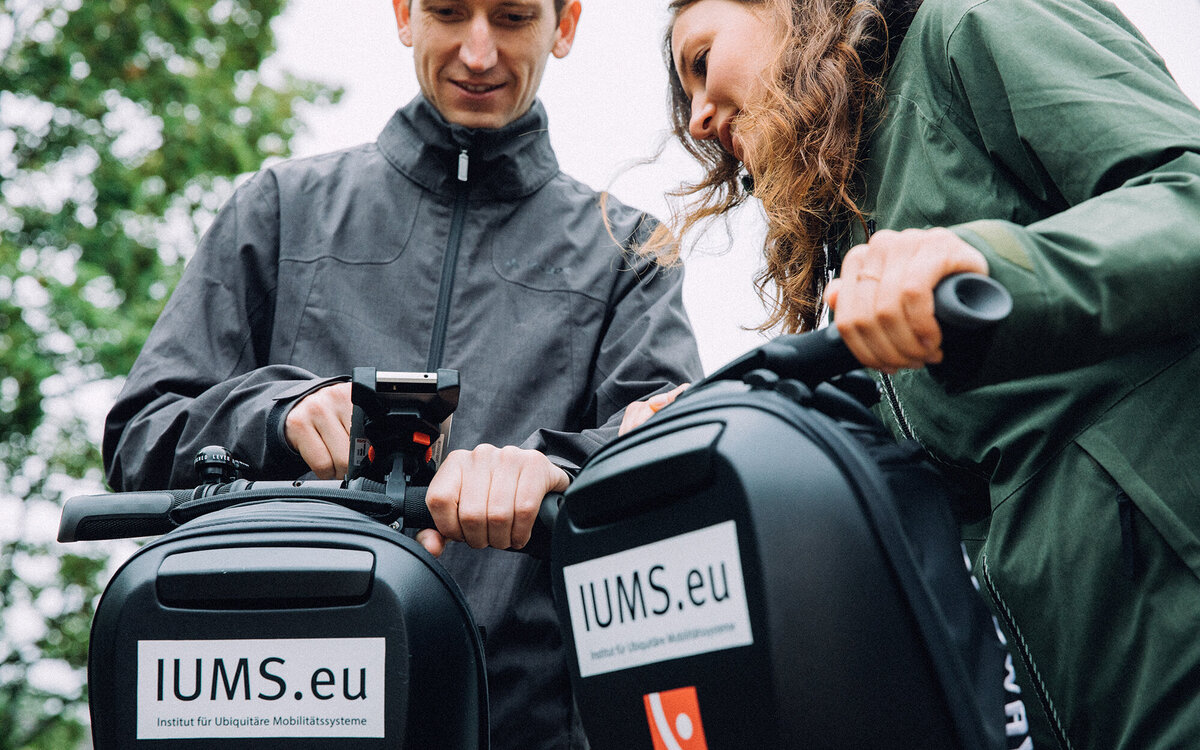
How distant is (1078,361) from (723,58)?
926mm

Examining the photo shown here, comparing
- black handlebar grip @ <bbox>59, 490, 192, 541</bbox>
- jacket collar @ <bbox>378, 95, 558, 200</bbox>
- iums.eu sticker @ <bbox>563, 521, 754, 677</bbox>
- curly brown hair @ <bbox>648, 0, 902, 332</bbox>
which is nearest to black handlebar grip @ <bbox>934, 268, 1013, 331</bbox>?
iums.eu sticker @ <bbox>563, 521, 754, 677</bbox>

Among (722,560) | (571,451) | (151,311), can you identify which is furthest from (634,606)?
(151,311)

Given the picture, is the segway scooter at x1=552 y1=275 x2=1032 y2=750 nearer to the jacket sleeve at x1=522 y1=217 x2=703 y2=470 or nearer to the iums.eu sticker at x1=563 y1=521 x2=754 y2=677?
the iums.eu sticker at x1=563 y1=521 x2=754 y2=677

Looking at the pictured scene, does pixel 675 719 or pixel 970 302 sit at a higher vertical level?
pixel 970 302

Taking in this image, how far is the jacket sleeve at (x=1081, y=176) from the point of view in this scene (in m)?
0.89

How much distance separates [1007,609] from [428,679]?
25.6 inches

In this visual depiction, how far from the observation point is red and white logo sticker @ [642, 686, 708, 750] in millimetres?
904

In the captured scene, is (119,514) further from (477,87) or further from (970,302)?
(477,87)

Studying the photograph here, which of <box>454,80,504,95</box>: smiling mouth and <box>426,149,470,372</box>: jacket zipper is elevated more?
<box>454,80,504,95</box>: smiling mouth

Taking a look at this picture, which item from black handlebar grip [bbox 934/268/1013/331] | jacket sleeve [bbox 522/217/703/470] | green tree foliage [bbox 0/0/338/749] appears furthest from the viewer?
green tree foliage [bbox 0/0/338/749]

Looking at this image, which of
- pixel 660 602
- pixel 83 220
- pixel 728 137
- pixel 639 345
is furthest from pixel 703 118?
pixel 83 220

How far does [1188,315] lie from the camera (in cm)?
95

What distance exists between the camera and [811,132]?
4.84ft

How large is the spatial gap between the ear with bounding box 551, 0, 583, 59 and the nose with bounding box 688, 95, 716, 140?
84 cm
